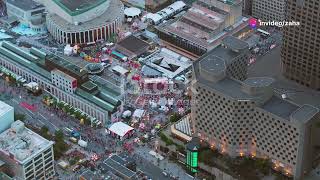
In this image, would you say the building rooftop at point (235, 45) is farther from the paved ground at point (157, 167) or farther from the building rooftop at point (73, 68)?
the building rooftop at point (73, 68)

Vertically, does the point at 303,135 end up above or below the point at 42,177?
above

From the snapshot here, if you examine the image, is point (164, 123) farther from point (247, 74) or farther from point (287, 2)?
point (287, 2)

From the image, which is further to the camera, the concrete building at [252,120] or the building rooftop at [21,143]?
the building rooftop at [21,143]

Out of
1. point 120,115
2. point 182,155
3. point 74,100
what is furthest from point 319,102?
point 74,100

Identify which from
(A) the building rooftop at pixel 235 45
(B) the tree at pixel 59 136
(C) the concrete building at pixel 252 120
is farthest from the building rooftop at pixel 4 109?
(A) the building rooftop at pixel 235 45

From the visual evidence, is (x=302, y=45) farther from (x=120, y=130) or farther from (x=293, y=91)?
(x=120, y=130)

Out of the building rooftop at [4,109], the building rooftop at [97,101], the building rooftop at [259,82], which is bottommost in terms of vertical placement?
the building rooftop at [97,101]

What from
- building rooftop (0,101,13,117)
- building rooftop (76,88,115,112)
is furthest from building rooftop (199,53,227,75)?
building rooftop (0,101,13,117)

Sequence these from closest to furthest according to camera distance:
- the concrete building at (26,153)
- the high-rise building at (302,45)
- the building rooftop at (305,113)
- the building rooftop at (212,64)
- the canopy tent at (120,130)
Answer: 1. the building rooftop at (305,113)
2. the concrete building at (26,153)
3. the building rooftop at (212,64)
4. the high-rise building at (302,45)
5. the canopy tent at (120,130)
